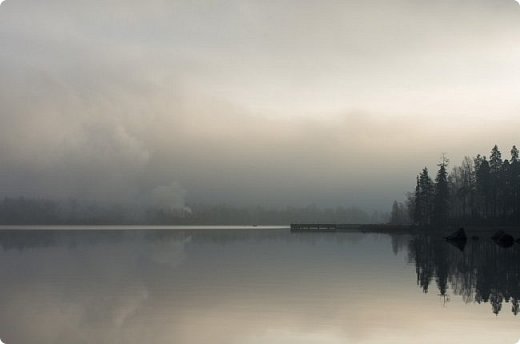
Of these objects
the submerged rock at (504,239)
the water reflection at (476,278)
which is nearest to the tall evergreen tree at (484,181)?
the submerged rock at (504,239)

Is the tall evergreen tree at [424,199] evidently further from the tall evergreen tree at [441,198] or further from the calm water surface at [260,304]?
the calm water surface at [260,304]

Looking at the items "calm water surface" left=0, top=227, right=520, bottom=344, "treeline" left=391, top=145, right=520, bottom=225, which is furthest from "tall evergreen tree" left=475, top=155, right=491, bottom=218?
"calm water surface" left=0, top=227, right=520, bottom=344

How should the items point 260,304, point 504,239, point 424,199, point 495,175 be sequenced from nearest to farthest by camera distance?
1. point 260,304
2. point 504,239
3. point 495,175
4. point 424,199

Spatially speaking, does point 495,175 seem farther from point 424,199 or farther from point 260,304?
point 260,304

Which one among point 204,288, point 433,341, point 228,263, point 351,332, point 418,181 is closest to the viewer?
point 433,341

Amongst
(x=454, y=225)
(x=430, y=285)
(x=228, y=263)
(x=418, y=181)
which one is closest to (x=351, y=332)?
(x=430, y=285)

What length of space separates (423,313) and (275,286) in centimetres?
1228

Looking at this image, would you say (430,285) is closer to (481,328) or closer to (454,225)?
(481,328)

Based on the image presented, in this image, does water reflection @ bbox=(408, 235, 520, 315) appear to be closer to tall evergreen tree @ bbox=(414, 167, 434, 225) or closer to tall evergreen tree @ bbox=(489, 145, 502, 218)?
tall evergreen tree @ bbox=(489, 145, 502, 218)

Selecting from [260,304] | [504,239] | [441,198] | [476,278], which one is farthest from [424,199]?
[260,304]

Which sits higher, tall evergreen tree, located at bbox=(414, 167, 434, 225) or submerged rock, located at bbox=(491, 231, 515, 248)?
tall evergreen tree, located at bbox=(414, 167, 434, 225)

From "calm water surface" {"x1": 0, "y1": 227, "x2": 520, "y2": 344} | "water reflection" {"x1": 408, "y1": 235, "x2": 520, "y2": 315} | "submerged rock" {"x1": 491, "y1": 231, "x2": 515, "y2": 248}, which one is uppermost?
"submerged rock" {"x1": 491, "y1": 231, "x2": 515, "y2": 248}

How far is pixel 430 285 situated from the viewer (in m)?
38.3

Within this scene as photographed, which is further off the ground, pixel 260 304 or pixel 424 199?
pixel 424 199
